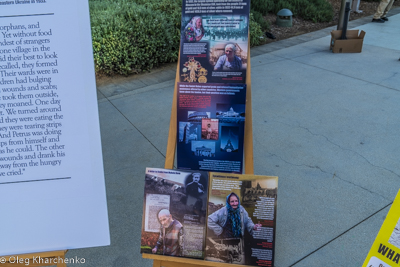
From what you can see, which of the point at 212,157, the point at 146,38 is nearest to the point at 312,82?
the point at 146,38

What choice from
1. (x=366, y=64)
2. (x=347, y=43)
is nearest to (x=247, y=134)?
(x=366, y=64)

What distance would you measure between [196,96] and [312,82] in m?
3.96

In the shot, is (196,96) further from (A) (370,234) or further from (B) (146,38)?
(B) (146,38)

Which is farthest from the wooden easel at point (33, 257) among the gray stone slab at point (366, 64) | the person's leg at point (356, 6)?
the person's leg at point (356, 6)

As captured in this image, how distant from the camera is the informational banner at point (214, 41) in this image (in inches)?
74.3

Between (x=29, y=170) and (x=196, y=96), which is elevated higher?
(x=196, y=96)

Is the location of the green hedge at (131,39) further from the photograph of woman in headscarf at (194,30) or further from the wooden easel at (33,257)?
the wooden easel at (33,257)

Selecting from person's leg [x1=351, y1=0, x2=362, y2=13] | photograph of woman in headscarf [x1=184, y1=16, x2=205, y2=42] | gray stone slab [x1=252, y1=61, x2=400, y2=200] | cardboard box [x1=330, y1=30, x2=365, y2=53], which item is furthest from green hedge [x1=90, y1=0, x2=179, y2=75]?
person's leg [x1=351, y1=0, x2=362, y2=13]

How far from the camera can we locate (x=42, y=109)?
4.68ft

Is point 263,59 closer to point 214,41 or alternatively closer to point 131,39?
point 131,39

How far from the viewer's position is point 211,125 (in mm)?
1981

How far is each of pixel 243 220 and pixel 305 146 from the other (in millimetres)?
2184

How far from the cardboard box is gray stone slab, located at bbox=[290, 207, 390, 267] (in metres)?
4.79
